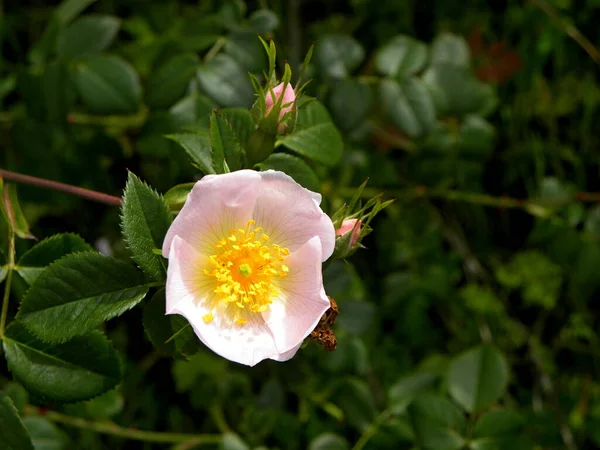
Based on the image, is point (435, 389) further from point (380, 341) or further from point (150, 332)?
point (150, 332)

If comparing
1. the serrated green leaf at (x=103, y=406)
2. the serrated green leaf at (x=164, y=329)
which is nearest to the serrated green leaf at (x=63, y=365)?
the serrated green leaf at (x=164, y=329)

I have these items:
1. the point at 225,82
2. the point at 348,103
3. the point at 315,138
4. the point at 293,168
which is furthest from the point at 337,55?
the point at 293,168

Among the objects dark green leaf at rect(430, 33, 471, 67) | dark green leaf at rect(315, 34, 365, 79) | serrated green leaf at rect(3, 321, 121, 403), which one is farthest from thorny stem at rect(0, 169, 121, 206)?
dark green leaf at rect(430, 33, 471, 67)

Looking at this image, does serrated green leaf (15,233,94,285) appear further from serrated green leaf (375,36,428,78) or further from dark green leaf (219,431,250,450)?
serrated green leaf (375,36,428,78)

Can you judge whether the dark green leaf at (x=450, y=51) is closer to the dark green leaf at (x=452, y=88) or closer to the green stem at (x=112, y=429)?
the dark green leaf at (x=452, y=88)

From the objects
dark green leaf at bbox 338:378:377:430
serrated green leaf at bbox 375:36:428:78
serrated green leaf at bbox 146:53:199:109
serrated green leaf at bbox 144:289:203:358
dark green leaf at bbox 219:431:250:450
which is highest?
serrated green leaf at bbox 146:53:199:109

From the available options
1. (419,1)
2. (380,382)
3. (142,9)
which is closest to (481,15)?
(419,1)
